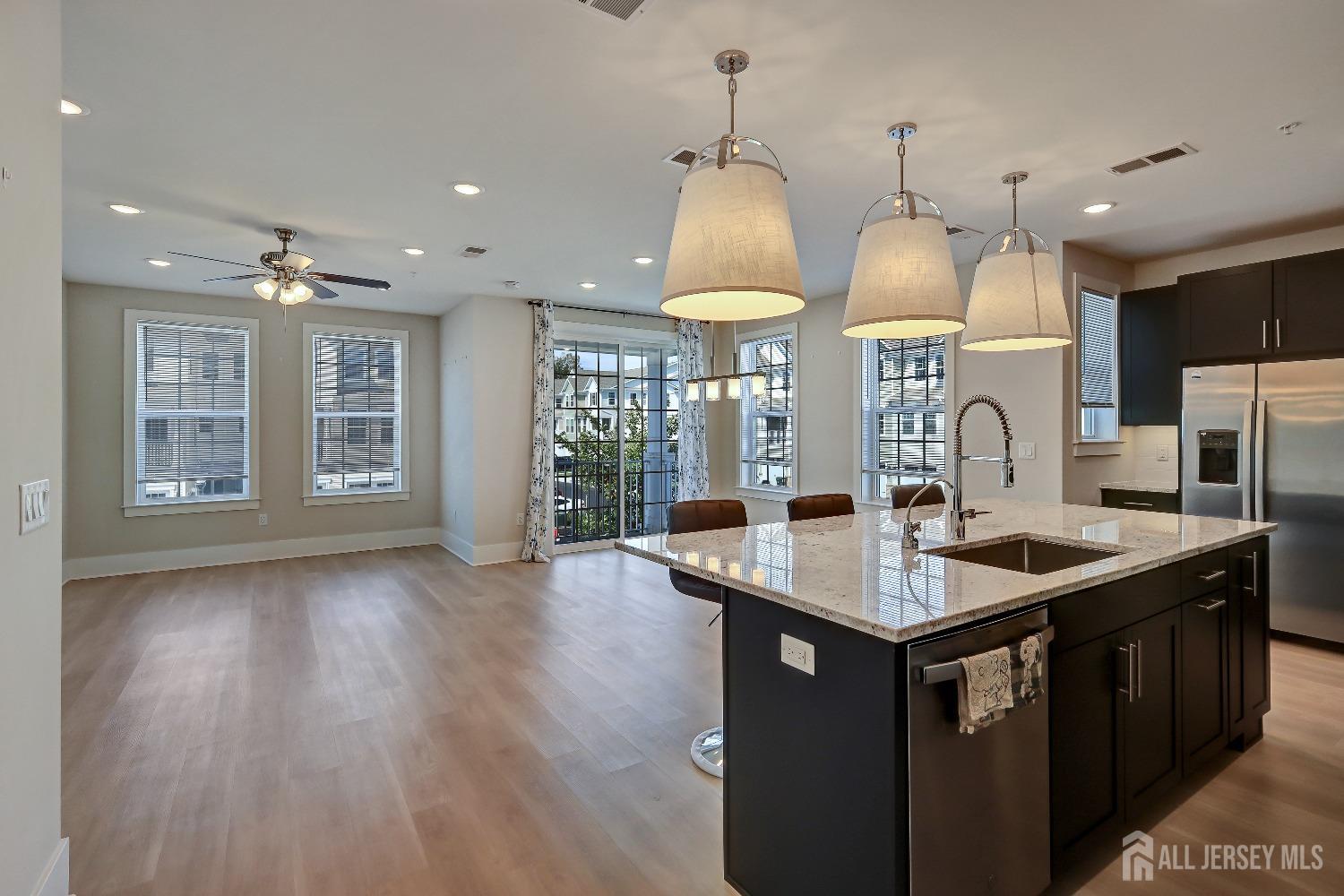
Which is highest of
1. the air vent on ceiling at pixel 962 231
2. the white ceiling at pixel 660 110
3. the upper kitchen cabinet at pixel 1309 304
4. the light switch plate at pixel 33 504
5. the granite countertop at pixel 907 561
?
the air vent on ceiling at pixel 962 231

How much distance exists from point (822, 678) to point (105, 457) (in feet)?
23.8

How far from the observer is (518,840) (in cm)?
224

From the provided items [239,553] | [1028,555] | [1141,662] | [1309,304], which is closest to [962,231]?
[1309,304]

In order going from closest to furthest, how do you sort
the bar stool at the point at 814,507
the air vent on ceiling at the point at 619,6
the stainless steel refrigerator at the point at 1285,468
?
the air vent on ceiling at the point at 619,6 < the bar stool at the point at 814,507 < the stainless steel refrigerator at the point at 1285,468

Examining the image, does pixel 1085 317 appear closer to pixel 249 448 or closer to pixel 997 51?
pixel 997 51

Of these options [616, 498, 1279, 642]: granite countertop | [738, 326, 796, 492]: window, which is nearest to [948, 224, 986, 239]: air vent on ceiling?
[616, 498, 1279, 642]: granite countertop

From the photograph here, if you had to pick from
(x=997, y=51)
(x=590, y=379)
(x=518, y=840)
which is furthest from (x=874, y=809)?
(x=590, y=379)

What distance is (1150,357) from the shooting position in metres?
4.91

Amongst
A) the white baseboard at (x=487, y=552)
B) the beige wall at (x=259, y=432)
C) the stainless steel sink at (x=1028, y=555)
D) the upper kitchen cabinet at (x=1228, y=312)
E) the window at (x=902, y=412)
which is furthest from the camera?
the white baseboard at (x=487, y=552)

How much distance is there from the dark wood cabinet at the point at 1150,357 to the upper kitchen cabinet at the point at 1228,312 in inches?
5.9

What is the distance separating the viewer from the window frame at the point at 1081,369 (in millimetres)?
4711

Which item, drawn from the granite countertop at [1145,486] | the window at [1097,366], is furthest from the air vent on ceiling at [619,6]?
the granite countertop at [1145,486]

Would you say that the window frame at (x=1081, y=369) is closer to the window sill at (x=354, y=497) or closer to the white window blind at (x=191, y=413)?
the window sill at (x=354, y=497)

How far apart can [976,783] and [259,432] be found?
727 centimetres
